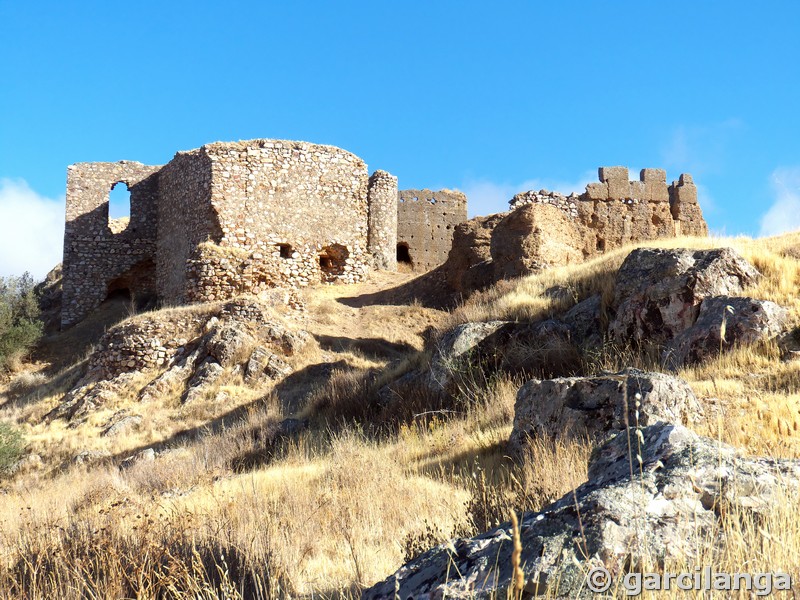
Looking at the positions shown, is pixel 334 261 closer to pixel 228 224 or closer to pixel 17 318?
pixel 228 224

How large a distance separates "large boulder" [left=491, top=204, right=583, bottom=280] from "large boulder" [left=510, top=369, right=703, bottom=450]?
371 inches

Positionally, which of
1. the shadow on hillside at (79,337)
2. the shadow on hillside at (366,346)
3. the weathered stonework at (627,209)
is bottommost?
the shadow on hillside at (366,346)

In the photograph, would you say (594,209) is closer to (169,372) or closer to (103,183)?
(169,372)

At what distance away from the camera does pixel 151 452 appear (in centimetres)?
1077

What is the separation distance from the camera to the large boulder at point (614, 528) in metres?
2.32

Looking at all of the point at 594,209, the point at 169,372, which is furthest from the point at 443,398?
the point at 594,209

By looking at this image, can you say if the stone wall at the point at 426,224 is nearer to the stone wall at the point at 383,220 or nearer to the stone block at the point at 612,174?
the stone wall at the point at 383,220

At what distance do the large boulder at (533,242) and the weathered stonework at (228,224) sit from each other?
663 centimetres

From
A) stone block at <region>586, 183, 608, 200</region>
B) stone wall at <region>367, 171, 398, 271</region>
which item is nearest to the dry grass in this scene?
stone block at <region>586, 183, 608, 200</region>

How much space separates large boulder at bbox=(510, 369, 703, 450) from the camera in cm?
499

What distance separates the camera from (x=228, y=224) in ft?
66.7

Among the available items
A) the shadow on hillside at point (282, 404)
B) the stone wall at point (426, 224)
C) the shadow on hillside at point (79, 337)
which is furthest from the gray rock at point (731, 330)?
the shadow on hillside at point (79, 337)

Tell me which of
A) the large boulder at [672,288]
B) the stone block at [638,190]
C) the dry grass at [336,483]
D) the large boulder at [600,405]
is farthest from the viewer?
the stone block at [638,190]

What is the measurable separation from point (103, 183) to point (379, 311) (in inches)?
503
